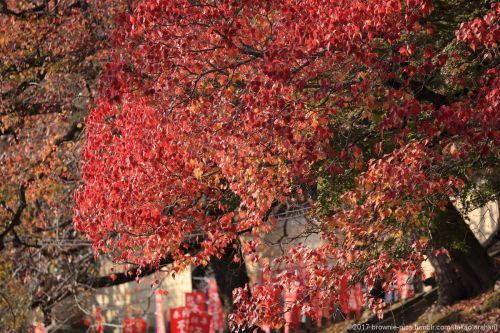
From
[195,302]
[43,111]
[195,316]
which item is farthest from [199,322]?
[43,111]

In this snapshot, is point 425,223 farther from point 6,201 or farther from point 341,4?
point 6,201

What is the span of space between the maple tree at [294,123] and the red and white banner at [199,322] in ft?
47.4

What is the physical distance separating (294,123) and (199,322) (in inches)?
724

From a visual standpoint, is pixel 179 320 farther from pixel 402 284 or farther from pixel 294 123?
pixel 294 123

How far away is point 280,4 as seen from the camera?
1458 centimetres

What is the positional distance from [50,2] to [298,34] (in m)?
9.69

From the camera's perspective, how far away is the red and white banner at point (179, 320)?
1233 inches

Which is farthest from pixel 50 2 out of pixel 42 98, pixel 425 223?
pixel 425 223

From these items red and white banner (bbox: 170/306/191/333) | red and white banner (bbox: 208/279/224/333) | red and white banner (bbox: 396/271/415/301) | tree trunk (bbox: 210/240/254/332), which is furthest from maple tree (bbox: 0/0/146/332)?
red and white banner (bbox: 208/279/224/333)

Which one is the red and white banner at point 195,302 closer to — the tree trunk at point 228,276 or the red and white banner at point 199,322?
the red and white banner at point 199,322

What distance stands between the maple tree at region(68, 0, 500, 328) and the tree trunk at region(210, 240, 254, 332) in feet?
12.2

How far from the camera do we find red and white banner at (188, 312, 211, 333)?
3155 centimetres

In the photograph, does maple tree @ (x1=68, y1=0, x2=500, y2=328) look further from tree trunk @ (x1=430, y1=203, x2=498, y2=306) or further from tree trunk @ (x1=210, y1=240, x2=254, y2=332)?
tree trunk @ (x1=430, y1=203, x2=498, y2=306)

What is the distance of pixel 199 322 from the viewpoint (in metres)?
31.7
